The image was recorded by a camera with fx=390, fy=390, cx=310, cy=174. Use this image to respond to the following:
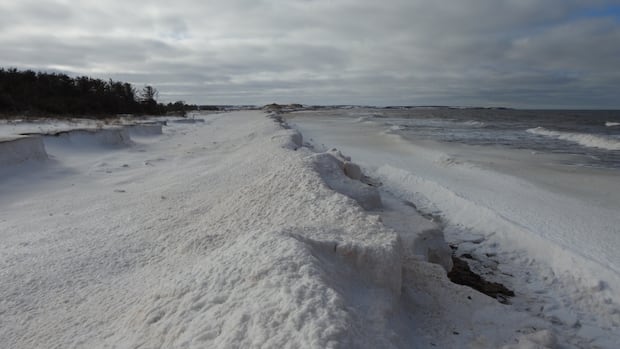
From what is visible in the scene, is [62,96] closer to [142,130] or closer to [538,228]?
[142,130]

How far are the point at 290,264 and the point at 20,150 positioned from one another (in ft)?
41.7

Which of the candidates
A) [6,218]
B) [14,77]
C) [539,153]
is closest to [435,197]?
[6,218]

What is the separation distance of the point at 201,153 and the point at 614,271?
13793 millimetres

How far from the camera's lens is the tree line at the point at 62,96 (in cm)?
3033

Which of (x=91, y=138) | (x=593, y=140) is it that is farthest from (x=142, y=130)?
(x=593, y=140)

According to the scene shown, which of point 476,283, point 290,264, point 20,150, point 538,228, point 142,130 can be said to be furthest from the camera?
Answer: point 142,130

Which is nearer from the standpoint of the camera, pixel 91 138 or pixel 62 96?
pixel 91 138

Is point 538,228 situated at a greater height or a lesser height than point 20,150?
lesser

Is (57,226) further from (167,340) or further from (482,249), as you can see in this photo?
(482,249)

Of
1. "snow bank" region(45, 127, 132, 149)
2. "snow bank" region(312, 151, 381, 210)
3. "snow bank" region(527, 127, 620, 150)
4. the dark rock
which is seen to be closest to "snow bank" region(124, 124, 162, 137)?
"snow bank" region(45, 127, 132, 149)

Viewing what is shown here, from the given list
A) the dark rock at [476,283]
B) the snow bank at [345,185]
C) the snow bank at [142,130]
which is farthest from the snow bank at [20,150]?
the dark rock at [476,283]

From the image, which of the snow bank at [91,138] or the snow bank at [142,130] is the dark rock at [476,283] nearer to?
the snow bank at [91,138]

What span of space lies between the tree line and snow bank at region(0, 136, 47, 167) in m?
17.1

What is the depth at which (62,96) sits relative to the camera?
1414 inches
